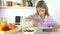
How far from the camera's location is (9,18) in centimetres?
176

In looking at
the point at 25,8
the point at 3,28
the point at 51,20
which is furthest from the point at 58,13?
the point at 3,28

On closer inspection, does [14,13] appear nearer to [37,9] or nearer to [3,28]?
[37,9]

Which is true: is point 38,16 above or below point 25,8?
below

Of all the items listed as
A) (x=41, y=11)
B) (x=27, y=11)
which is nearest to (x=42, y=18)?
(x=41, y=11)

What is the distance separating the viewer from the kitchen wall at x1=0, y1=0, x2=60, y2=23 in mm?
1688

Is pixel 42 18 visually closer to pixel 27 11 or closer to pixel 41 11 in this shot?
pixel 41 11

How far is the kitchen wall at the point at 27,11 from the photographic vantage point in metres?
1.69

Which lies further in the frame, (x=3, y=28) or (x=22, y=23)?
(x=22, y=23)

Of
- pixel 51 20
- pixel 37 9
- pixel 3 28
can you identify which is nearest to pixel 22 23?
pixel 37 9

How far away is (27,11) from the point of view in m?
1.73

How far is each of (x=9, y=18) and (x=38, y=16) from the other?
1.27 feet

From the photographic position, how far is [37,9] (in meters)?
1.76

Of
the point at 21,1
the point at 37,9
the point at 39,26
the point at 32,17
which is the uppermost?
the point at 21,1

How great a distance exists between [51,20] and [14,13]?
49cm
